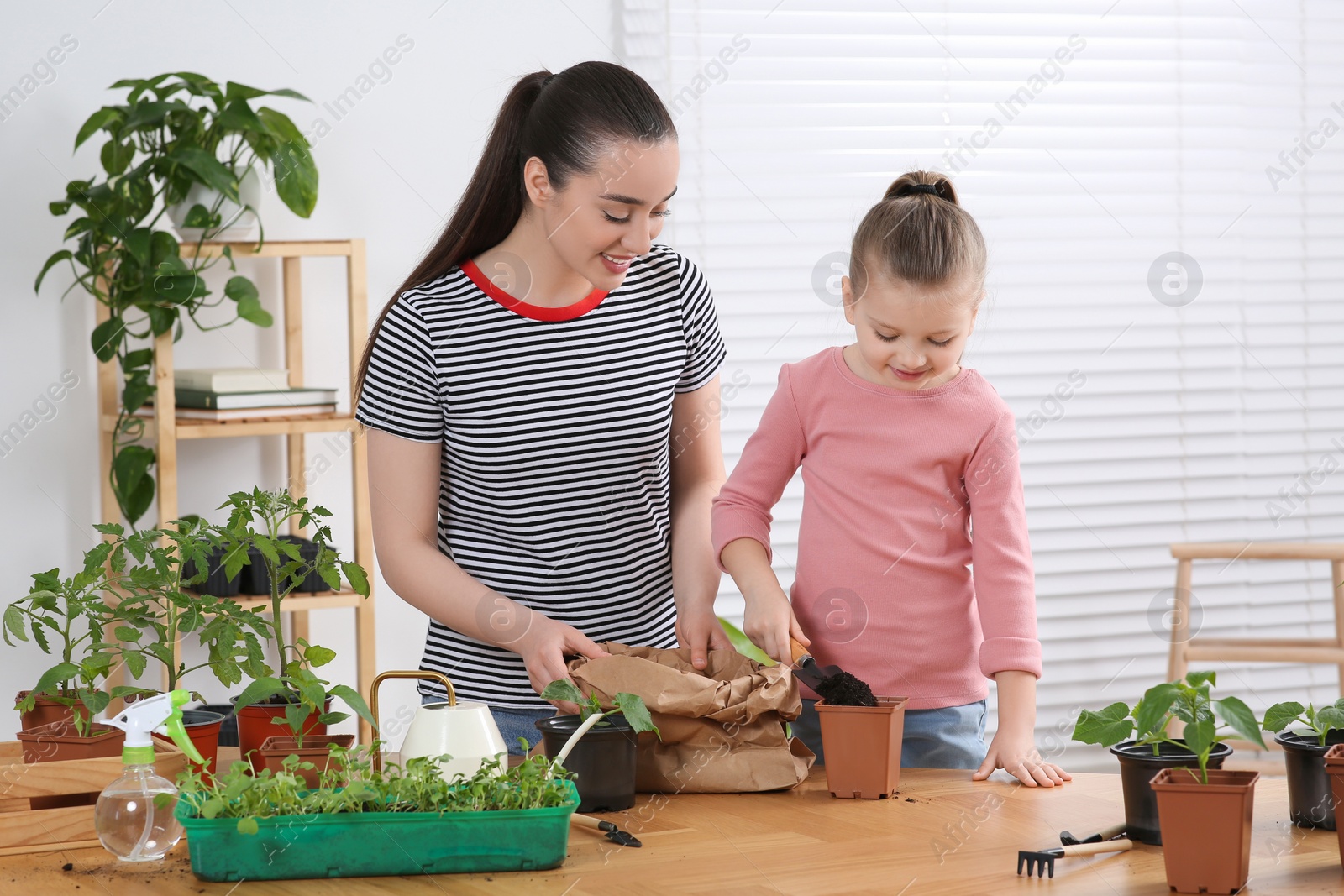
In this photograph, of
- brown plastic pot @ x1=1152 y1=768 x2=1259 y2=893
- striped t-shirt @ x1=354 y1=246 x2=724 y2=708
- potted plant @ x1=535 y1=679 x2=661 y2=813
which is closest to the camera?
brown plastic pot @ x1=1152 y1=768 x2=1259 y2=893

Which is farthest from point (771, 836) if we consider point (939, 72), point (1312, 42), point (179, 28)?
point (1312, 42)

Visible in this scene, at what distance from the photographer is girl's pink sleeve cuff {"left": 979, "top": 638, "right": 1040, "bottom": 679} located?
144 centimetres

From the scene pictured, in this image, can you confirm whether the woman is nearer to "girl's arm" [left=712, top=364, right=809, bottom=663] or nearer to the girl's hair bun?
"girl's arm" [left=712, top=364, right=809, bottom=663]

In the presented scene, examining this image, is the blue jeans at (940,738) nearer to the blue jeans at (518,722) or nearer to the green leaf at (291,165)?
the blue jeans at (518,722)

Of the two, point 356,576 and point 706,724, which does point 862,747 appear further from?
point 356,576

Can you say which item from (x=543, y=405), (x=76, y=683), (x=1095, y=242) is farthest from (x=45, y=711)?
(x=1095, y=242)

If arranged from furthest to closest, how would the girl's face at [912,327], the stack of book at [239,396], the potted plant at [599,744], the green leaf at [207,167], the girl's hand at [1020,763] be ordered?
the stack of book at [239,396]
the green leaf at [207,167]
the girl's face at [912,327]
the girl's hand at [1020,763]
the potted plant at [599,744]

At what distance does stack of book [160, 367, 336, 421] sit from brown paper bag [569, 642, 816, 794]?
4.94ft

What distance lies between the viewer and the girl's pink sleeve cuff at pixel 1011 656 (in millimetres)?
1441

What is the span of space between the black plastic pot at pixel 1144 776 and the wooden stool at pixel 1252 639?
216 cm

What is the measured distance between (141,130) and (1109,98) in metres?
2.35

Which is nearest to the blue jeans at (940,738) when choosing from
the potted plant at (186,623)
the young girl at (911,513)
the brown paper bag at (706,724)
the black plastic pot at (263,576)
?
the young girl at (911,513)

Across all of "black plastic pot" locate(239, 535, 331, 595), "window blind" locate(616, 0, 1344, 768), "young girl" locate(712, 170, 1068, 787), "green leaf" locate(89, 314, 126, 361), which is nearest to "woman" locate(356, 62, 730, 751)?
"young girl" locate(712, 170, 1068, 787)

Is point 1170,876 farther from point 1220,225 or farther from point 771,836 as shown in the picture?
point 1220,225
